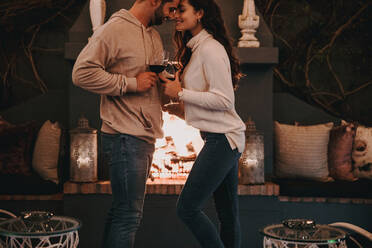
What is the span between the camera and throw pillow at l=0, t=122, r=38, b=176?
4.03 metres

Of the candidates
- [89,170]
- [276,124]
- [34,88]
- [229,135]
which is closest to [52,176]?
[89,170]

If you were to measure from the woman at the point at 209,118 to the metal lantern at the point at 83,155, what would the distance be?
150cm

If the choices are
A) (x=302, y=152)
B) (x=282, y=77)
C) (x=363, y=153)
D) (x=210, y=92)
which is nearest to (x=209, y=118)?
(x=210, y=92)

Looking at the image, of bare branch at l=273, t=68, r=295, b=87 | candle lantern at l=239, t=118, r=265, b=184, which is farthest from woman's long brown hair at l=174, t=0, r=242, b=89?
bare branch at l=273, t=68, r=295, b=87

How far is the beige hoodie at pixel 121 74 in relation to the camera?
91.0 inches

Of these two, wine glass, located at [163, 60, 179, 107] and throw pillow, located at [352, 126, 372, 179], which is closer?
wine glass, located at [163, 60, 179, 107]

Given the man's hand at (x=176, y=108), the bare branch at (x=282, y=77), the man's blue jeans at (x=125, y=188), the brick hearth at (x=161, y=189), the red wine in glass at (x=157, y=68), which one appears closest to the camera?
the man's blue jeans at (x=125, y=188)

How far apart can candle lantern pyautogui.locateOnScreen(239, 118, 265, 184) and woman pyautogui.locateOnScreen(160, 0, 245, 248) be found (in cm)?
128

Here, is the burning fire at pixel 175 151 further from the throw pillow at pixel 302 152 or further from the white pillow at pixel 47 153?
the white pillow at pixel 47 153

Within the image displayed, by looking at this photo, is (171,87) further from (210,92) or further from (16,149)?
(16,149)

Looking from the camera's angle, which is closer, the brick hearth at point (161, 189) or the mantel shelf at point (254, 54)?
the brick hearth at point (161, 189)

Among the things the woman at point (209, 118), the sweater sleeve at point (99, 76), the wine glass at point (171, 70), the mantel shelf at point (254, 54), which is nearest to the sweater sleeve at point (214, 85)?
the woman at point (209, 118)

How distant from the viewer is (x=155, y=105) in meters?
2.45

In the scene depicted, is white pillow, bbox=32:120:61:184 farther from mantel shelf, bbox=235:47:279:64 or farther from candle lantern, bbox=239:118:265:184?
mantel shelf, bbox=235:47:279:64
